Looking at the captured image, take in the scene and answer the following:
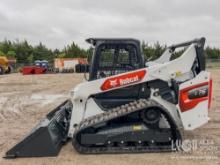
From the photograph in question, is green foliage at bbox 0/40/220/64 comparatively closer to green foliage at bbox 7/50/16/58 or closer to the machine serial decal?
green foliage at bbox 7/50/16/58

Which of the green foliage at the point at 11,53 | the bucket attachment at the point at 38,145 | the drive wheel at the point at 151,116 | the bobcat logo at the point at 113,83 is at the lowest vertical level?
the bucket attachment at the point at 38,145

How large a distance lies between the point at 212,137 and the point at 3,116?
6.77m

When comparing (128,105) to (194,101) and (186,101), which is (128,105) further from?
(194,101)

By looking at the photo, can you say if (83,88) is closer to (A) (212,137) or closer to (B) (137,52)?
(B) (137,52)

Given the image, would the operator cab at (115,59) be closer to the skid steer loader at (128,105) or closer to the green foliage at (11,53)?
Result: the skid steer loader at (128,105)

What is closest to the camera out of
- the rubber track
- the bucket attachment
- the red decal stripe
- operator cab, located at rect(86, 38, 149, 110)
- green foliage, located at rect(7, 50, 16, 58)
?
the bucket attachment

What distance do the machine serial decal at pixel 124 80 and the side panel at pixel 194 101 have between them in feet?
2.75

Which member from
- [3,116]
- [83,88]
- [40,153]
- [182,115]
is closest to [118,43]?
[83,88]

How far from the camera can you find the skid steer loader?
590 centimetres

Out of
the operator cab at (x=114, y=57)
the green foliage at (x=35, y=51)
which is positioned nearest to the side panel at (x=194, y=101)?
the operator cab at (x=114, y=57)

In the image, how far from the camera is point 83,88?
6395 millimetres

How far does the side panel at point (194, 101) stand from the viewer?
6258 mm

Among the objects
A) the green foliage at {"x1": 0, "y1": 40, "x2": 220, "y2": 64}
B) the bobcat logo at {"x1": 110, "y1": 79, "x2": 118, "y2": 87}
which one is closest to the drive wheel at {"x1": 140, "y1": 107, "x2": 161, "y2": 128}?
the bobcat logo at {"x1": 110, "y1": 79, "x2": 118, "y2": 87}

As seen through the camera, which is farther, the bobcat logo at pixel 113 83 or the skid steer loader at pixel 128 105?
the bobcat logo at pixel 113 83
